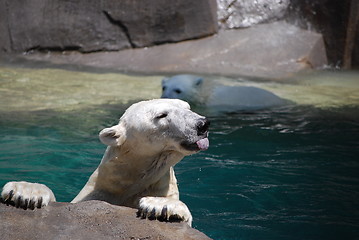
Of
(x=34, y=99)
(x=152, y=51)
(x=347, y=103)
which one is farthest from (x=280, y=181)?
(x=152, y=51)

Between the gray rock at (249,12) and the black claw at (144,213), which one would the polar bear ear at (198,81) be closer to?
the gray rock at (249,12)

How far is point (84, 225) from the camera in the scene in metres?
2.36

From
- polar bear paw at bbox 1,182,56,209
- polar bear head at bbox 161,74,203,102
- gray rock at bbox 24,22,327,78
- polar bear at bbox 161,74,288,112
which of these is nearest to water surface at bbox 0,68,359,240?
polar bear at bbox 161,74,288,112

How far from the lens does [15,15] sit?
10516 mm

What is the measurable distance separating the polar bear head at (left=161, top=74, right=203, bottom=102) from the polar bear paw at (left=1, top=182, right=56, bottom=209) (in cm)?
439

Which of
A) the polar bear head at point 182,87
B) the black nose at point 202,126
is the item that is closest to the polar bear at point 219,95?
the polar bear head at point 182,87

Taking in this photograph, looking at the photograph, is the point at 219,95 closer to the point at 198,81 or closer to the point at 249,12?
the point at 198,81

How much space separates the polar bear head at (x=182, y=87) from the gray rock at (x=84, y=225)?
4442mm

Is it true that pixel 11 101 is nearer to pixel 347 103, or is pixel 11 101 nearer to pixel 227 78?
pixel 227 78

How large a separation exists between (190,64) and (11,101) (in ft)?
12.6

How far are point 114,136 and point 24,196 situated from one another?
61cm

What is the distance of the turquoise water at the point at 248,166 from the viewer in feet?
12.2

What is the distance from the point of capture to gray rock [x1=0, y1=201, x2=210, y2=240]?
2.27m

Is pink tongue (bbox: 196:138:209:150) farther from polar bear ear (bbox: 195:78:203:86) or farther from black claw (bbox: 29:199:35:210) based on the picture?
polar bear ear (bbox: 195:78:203:86)
